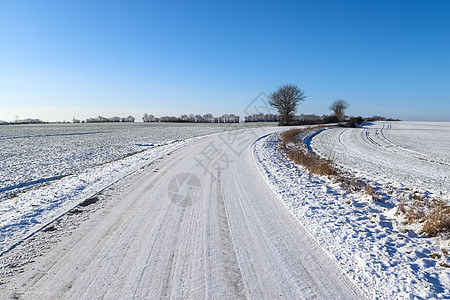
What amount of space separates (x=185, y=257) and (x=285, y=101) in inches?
2700

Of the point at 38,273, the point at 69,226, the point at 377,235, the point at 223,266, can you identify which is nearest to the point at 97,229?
the point at 69,226

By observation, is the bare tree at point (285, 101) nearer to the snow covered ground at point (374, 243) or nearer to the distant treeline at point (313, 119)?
the distant treeline at point (313, 119)

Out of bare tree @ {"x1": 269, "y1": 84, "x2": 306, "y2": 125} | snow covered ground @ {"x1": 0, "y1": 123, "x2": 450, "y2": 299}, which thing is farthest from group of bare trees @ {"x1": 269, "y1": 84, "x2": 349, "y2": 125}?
snow covered ground @ {"x1": 0, "y1": 123, "x2": 450, "y2": 299}

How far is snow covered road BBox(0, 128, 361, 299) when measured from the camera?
3.35 m

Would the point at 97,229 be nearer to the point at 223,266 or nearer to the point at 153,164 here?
the point at 223,266

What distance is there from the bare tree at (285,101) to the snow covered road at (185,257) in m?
64.5

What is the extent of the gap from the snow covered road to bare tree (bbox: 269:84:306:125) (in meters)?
64.5

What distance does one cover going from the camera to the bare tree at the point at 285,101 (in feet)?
224

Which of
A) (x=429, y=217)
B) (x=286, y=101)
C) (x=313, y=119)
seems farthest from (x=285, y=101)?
(x=429, y=217)

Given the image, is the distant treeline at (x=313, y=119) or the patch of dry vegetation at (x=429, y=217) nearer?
the patch of dry vegetation at (x=429, y=217)

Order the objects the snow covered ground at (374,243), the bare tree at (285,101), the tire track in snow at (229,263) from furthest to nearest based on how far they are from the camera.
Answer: the bare tree at (285,101) < the snow covered ground at (374,243) < the tire track in snow at (229,263)

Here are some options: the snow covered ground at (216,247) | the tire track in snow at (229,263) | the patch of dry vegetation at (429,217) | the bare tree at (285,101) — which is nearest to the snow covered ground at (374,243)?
the snow covered ground at (216,247)

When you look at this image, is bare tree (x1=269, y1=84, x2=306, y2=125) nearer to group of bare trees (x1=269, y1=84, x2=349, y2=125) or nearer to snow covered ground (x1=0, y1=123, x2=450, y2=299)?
group of bare trees (x1=269, y1=84, x2=349, y2=125)

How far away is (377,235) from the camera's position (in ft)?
16.7
